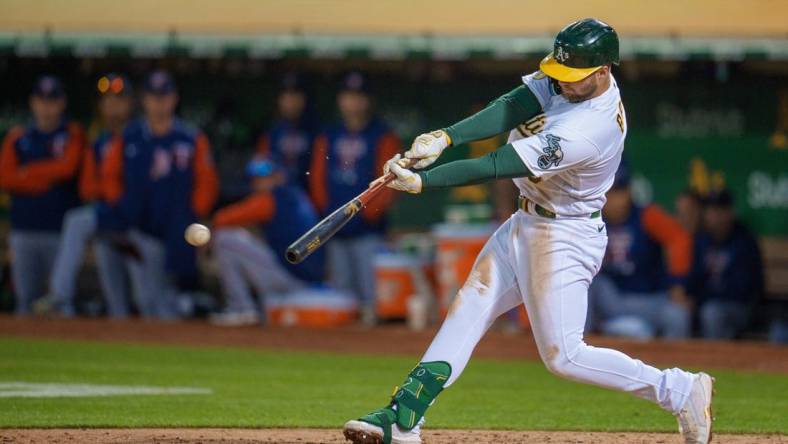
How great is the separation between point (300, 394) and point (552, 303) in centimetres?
278

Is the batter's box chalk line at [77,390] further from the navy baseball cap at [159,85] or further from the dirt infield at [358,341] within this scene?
the navy baseball cap at [159,85]

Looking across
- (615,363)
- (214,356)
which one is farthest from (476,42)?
(615,363)

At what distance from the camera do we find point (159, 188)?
37.9ft

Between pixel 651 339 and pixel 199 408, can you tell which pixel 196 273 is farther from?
pixel 199 408

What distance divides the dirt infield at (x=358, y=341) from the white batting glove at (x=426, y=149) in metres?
4.84

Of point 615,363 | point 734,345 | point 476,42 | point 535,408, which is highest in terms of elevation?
point 476,42

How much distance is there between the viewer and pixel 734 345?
418 inches

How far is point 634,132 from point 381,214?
2364mm

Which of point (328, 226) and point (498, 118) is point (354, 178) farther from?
point (328, 226)

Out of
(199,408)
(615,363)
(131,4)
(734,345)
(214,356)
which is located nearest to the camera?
(615,363)

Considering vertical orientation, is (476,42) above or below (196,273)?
above

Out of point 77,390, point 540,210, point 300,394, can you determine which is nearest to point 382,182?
point 540,210

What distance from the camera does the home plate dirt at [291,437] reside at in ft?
18.9

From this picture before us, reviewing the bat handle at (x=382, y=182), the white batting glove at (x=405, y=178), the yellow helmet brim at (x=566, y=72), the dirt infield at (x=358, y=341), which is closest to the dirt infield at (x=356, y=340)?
the dirt infield at (x=358, y=341)
